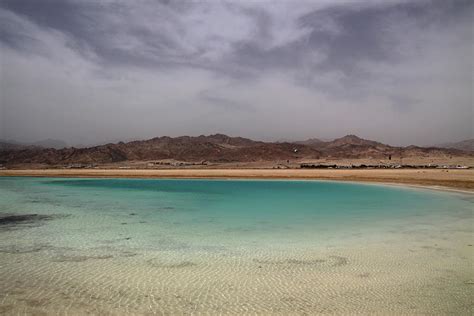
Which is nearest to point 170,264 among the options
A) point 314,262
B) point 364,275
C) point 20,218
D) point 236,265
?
point 236,265

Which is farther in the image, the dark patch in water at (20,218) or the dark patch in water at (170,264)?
the dark patch in water at (20,218)

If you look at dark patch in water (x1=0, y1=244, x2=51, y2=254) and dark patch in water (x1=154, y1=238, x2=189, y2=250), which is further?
dark patch in water (x1=154, y1=238, x2=189, y2=250)

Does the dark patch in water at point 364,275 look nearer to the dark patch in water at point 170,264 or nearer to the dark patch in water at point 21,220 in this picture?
the dark patch in water at point 170,264

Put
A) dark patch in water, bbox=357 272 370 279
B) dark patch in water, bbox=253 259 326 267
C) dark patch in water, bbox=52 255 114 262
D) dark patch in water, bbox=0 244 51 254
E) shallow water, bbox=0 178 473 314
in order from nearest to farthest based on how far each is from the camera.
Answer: shallow water, bbox=0 178 473 314 → dark patch in water, bbox=357 272 370 279 → dark patch in water, bbox=253 259 326 267 → dark patch in water, bbox=52 255 114 262 → dark patch in water, bbox=0 244 51 254

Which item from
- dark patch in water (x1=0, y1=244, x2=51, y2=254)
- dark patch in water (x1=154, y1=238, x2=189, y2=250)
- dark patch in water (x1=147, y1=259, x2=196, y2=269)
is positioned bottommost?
dark patch in water (x1=154, y1=238, x2=189, y2=250)

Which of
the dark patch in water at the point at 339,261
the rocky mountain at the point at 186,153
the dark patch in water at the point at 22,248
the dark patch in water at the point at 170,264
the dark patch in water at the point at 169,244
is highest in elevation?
the rocky mountain at the point at 186,153

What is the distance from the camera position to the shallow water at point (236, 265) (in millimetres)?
6004

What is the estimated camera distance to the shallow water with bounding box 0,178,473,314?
6.00m

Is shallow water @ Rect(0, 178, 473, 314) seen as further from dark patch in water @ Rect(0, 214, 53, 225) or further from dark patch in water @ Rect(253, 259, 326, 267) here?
dark patch in water @ Rect(0, 214, 53, 225)

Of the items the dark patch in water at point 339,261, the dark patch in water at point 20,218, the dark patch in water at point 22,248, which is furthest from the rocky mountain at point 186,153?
the dark patch in water at point 339,261

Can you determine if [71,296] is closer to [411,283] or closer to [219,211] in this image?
[411,283]

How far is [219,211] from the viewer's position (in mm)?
18109

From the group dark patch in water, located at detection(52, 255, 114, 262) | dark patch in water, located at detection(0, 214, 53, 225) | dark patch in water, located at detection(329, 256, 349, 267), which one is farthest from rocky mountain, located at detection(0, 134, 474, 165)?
dark patch in water, located at detection(52, 255, 114, 262)

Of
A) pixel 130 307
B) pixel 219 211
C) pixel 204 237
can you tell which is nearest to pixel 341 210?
pixel 219 211
